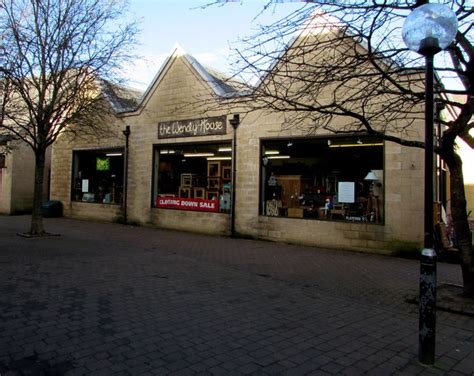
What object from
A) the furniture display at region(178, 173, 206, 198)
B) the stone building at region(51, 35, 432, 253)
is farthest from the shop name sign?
the furniture display at region(178, 173, 206, 198)

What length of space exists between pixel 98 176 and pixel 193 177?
18.8ft

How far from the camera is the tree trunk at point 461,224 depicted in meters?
6.53

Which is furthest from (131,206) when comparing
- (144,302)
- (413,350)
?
(413,350)

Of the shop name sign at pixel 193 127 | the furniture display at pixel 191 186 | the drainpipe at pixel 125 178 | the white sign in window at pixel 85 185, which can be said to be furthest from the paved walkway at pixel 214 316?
the white sign in window at pixel 85 185

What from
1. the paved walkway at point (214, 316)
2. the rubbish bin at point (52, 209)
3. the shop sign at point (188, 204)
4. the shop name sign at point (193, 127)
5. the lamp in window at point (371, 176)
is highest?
the shop name sign at point (193, 127)

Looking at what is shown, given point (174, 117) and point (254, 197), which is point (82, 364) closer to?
point (254, 197)

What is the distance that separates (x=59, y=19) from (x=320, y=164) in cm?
866

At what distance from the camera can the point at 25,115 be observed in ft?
45.9

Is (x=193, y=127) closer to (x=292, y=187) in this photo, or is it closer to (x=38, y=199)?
(x=292, y=187)

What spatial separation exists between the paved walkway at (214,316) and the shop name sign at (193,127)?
5373 millimetres

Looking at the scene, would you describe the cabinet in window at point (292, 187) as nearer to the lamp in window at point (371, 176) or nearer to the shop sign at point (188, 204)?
the lamp in window at point (371, 176)

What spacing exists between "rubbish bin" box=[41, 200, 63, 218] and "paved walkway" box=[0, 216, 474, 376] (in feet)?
31.3

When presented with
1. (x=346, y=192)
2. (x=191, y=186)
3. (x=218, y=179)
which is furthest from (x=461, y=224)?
(x=191, y=186)

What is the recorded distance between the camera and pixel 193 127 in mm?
14867
